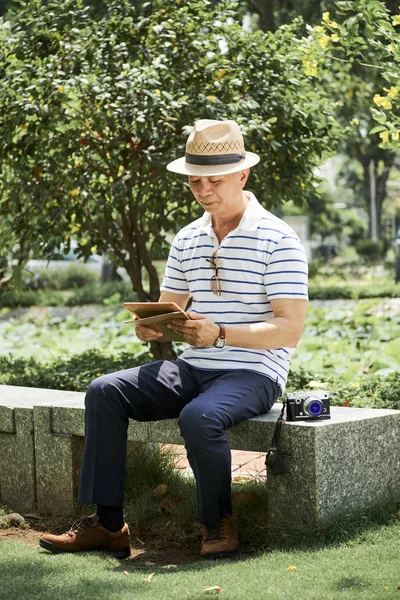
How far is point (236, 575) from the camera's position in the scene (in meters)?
3.55

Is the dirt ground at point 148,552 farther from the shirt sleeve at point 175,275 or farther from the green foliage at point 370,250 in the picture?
the green foliage at point 370,250

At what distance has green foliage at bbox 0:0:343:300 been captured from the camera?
6691mm

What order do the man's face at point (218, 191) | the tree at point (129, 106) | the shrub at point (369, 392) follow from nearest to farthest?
1. the man's face at point (218, 191)
2. the shrub at point (369, 392)
3. the tree at point (129, 106)

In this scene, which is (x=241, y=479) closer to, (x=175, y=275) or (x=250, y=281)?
(x=175, y=275)

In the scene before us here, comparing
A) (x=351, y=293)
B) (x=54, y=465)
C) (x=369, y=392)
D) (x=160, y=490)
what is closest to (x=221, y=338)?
(x=160, y=490)

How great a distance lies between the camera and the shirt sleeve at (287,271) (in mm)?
4066

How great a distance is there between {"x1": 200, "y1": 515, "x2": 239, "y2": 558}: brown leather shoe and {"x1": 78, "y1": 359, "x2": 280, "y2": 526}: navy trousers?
4 centimetres

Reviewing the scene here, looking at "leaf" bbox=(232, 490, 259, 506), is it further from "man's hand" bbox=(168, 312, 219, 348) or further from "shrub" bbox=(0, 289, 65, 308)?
"shrub" bbox=(0, 289, 65, 308)

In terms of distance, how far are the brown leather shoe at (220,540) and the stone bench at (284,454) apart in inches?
7.9

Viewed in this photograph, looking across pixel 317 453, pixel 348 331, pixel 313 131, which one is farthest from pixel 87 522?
pixel 348 331

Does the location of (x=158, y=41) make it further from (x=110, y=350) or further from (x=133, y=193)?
(x=110, y=350)

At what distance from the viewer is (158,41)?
23.3 ft

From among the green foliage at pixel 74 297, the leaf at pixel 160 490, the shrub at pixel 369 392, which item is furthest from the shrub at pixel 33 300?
the leaf at pixel 160 490

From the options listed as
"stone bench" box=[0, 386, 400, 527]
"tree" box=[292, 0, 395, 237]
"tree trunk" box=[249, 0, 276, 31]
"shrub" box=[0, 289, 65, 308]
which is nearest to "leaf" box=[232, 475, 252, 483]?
"stone bench" box=[0, 386, 400, 527]
